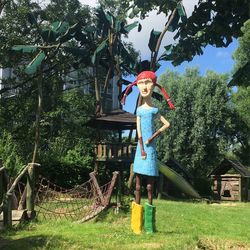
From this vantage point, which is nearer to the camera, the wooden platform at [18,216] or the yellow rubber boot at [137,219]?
the yellow rubber boot at [137,219]

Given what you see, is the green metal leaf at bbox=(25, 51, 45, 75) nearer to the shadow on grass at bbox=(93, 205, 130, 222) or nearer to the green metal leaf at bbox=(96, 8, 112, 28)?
the green metal leaf at bbox=(96, 8, 112, 28)

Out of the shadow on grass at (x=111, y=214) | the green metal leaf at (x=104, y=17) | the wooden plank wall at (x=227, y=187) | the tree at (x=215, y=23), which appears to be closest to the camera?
the tree at (x=215, y=23)

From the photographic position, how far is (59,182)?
76.6 feet

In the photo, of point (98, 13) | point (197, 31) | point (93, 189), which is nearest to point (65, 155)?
point (98, 13)

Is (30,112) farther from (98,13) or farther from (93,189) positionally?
(93,189)

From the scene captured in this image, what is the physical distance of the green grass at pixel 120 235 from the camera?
313 inches

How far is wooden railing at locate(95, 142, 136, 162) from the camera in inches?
896

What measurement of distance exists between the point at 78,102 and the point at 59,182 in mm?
10053

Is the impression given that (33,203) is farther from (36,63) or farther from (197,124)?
(197,124)

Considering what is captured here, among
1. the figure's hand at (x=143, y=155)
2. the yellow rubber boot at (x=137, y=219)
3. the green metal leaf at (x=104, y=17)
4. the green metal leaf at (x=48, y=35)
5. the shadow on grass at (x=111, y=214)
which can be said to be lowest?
the shadow on grass at (x=111, y=214)

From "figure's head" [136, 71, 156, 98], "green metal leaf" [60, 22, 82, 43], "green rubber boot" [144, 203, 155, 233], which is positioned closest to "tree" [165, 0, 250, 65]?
"figure's head" [136, 71, 156, 98]

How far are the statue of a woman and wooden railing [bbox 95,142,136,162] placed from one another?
13090mm

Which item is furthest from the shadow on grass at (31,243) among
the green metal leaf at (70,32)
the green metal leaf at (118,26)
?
the green metal leaf at (118,26)

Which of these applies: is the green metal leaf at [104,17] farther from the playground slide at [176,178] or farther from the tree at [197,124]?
the tree at [197,124]
